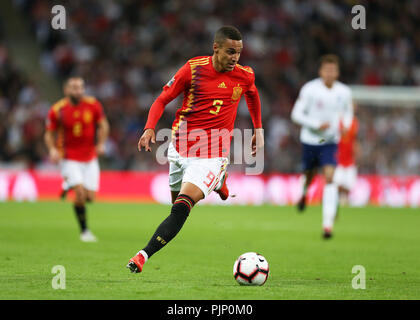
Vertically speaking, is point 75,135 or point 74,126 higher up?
point 74,126

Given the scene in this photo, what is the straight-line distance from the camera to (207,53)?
23.6 meters

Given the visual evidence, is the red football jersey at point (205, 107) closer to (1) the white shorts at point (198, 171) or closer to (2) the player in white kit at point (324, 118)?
(1) the white shorts at point (198, 171)

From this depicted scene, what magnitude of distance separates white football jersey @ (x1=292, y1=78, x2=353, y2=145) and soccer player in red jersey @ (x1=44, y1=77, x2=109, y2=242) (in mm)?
3329

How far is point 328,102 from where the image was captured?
12102 mm

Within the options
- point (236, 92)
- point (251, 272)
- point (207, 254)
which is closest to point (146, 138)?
point (236, 92)

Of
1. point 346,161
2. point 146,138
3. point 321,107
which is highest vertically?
point 346,161

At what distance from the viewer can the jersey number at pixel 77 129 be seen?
11.6 meters

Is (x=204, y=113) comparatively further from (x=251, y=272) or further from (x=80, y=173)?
(x=80, y=173)

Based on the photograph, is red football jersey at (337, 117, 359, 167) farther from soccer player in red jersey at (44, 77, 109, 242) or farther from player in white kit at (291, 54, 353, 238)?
soccer player in red jersey at (44, 77, 109, 242)

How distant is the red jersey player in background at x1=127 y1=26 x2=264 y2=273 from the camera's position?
23.4ft

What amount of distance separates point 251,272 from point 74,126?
5834 mm

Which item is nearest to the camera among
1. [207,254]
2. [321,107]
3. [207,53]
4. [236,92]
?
[236,92]

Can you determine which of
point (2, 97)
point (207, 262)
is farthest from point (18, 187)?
point (207, 262)

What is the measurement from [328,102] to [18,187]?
34.9 feet
